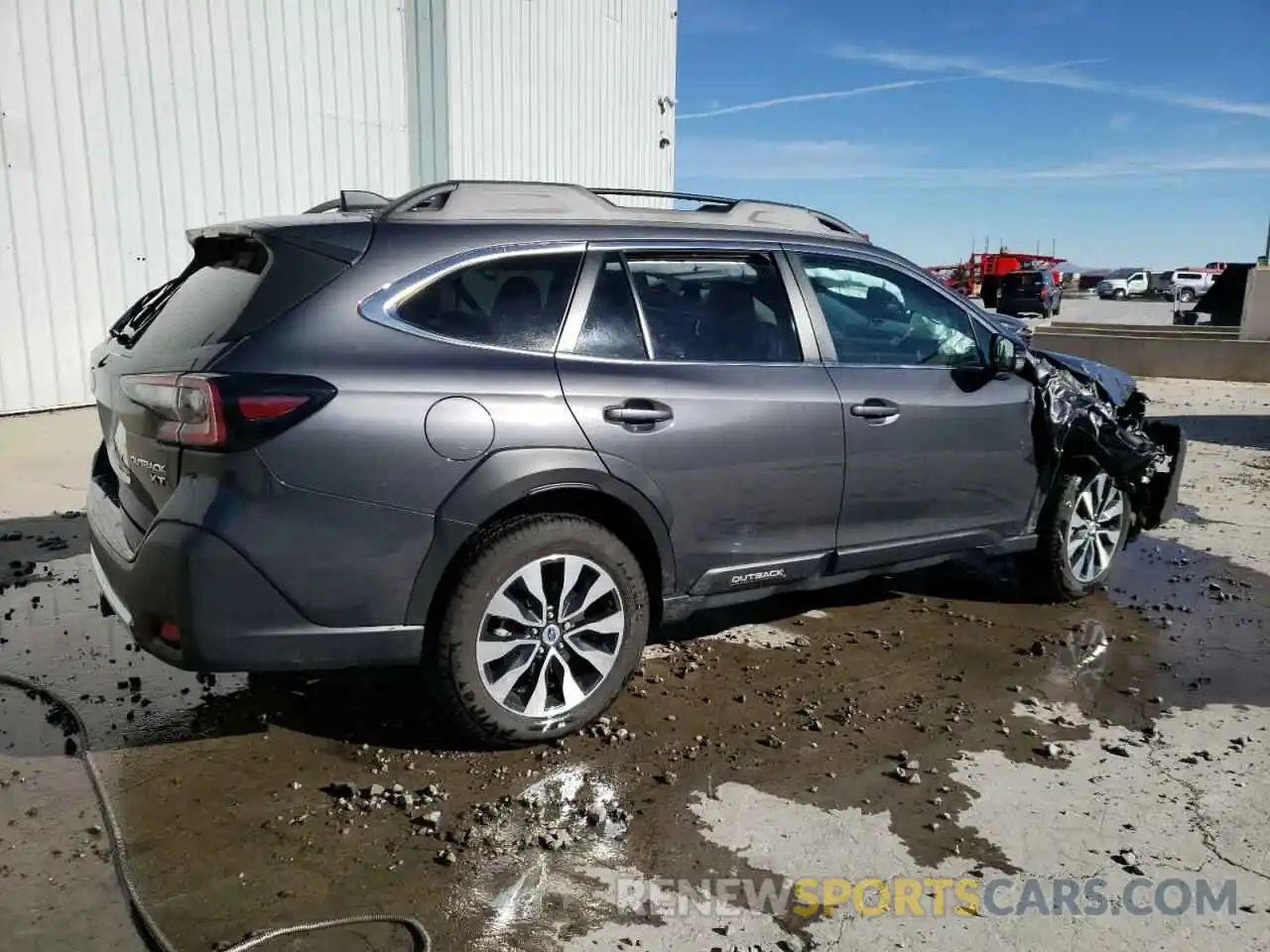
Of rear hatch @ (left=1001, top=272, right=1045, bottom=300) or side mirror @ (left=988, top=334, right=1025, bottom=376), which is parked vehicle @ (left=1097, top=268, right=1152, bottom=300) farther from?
side mirror @ (left=988, top=334, right=1025, bottom=376)

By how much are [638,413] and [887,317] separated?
64.3 inches

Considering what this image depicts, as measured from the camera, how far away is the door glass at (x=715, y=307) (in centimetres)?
381

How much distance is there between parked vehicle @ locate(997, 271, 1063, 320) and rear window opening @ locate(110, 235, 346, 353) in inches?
1243

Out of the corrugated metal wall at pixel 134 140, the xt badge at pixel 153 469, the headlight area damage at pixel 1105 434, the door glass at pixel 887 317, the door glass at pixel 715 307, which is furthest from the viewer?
the corrugated metal wall at pixel 134 140

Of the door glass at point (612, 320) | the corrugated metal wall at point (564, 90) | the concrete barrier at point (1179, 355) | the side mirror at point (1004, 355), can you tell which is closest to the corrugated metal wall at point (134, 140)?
the corrugated metal wall at point (564, 90)

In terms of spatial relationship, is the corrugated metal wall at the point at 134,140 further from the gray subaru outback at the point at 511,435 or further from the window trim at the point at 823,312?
the window trim at the point at 823,312

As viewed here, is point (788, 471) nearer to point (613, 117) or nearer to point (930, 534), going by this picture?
point (930, 534)

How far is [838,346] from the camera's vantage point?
4254 millimetres

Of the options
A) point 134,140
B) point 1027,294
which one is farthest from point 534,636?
point 1027,294

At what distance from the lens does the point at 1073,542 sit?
523cm

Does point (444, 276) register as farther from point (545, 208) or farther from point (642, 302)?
point (642, 302)

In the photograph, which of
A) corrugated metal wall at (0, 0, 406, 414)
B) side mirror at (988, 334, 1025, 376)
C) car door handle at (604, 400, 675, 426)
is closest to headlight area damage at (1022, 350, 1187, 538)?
side mirror at (988, 334, 1025, 376)

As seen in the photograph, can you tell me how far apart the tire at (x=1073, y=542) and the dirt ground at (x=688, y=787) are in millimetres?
263

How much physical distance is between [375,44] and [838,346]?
359 inches
